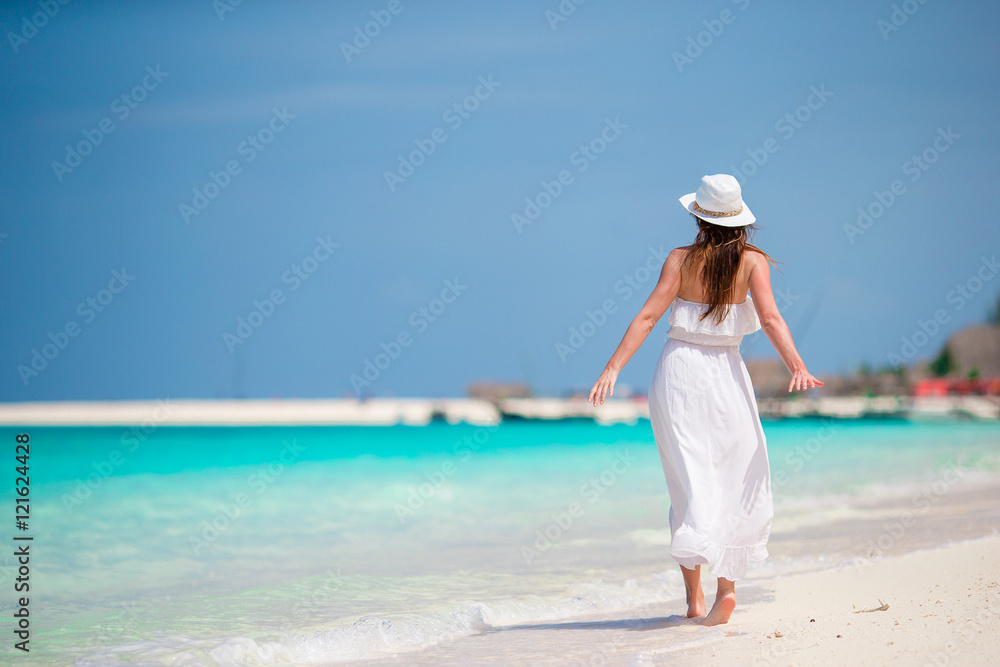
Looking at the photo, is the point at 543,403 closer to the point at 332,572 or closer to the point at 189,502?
the point at 189,502

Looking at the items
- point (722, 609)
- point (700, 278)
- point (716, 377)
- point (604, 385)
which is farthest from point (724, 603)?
point (700, 278)

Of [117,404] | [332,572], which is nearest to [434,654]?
[332,572]

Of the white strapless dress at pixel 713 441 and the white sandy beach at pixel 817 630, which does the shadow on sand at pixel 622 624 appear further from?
the white strapless dress at pixel 713 441

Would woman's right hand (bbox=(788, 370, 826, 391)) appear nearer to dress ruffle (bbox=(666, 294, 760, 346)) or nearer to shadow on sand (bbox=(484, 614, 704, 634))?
dress ruffle (bbox=(666, 294, 760, 346))

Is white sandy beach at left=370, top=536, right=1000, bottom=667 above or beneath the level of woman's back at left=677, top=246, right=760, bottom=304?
beneath

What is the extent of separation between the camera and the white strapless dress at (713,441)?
151 inches

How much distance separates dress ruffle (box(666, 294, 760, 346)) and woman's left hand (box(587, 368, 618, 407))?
36 centimetres

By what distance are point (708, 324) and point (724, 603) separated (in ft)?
4.17

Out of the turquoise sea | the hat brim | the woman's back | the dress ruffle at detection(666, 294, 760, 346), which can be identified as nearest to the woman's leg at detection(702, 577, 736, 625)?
the turquoise sea

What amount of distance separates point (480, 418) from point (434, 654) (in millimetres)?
62190

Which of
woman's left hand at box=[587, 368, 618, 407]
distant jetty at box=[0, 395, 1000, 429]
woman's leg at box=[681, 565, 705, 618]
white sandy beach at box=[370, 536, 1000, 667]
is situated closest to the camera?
white sandy beach at box=[370, 536, 1000, 667]

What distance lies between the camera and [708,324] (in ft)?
13.0

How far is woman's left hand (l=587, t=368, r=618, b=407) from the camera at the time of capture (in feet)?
12.6

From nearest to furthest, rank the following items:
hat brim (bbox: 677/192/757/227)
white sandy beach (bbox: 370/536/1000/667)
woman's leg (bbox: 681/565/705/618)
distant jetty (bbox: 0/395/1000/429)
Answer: white sandy beach (bbox: 370/536/1000/667) → hat brim (bbox: 677/192/757/227) → woman's leg (bbox: 681/565/705/618) → distant jetty (bbox: 0/395/1000/429)
